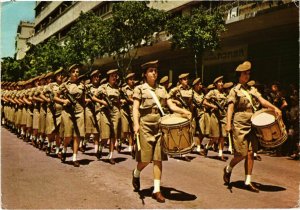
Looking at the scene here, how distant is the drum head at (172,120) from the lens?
580 cm

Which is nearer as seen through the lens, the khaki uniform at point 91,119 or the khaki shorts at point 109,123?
the khaki shorts at point 109,123

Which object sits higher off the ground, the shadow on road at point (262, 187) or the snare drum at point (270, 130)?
the snare drum at point (270, 130)

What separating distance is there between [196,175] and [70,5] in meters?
41.6

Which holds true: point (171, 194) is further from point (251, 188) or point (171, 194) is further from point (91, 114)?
point (91, 114)

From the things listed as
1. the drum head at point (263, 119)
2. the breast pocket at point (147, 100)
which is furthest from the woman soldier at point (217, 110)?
the breast pocket at point (147, 100)

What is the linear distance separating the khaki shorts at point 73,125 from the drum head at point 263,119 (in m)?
3.87

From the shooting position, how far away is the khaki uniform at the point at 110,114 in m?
10.1

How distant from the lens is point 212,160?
10.4 meters

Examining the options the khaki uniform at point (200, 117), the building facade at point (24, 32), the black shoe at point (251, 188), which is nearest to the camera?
the black shoe at point (251, 188)

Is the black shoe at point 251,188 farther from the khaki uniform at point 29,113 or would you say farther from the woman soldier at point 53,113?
the khaki uniform at point 29,113

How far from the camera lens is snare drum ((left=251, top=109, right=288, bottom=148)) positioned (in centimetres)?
647

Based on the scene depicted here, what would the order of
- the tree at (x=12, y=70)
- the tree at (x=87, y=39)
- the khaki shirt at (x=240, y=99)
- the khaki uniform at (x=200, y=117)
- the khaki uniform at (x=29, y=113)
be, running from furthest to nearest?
the tree at (x=12, y=70)
the tree at (x=87, y=39)
the khaki uniform at (x=29, y=113)
the khaki uniform at (x=200, y=117)
the khaki shirt at (x=240, y=99)

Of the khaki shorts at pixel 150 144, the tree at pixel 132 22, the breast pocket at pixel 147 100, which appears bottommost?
the khaki shorts at pixel 150 144

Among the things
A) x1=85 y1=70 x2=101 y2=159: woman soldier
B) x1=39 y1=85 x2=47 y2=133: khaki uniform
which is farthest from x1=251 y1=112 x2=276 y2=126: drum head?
x1=39 y1=85 x2=47 y2=133: khaki uniform
